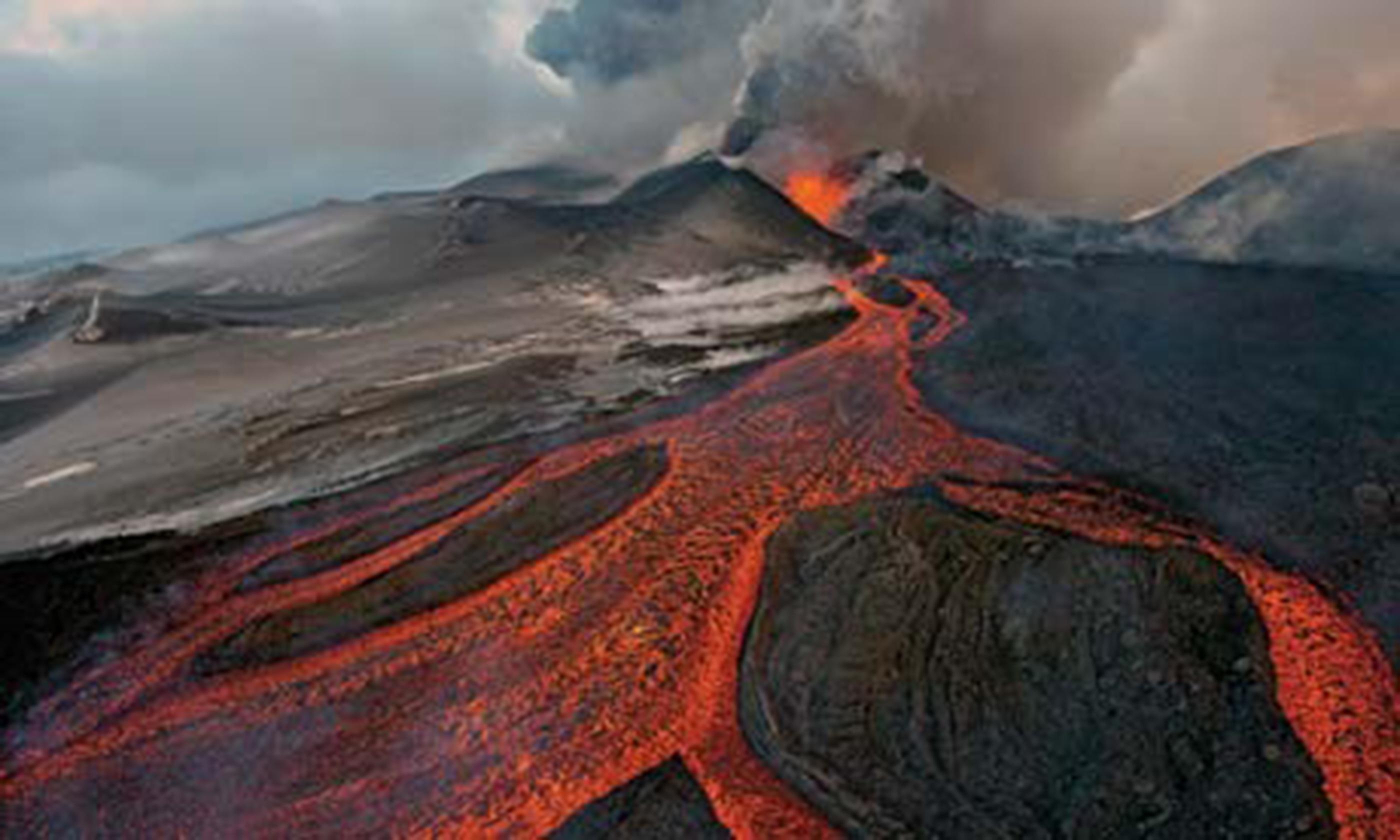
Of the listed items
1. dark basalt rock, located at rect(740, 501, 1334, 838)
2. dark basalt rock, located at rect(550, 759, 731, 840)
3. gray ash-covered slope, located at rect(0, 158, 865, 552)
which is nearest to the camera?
dark basalt rock, located at rect(740, 501, 1334, 838)

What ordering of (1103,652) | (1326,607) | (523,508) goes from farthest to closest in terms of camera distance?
(523,508) → (1326,607) → (1103,652)

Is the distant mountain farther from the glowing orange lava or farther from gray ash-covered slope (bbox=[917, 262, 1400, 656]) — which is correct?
the glowing orange lava

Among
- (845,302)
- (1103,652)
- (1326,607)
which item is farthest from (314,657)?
(845,302)

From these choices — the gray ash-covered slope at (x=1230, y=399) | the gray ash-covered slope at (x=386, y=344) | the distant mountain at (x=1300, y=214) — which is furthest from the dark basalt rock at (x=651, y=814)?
the distant mountain at (x=1300, y=214)

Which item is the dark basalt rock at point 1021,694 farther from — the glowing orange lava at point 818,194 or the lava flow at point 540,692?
the glowing orange lava at point 818,194

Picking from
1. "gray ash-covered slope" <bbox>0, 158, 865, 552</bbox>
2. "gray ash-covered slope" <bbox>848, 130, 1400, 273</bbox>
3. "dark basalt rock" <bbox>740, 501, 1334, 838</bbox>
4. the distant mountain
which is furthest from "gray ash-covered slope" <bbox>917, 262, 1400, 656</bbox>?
"gray ash-covered slope" <bbox>0, 158, 865, 552</bbox>

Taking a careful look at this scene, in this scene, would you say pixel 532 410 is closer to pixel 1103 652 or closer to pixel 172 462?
pixel 172 462
